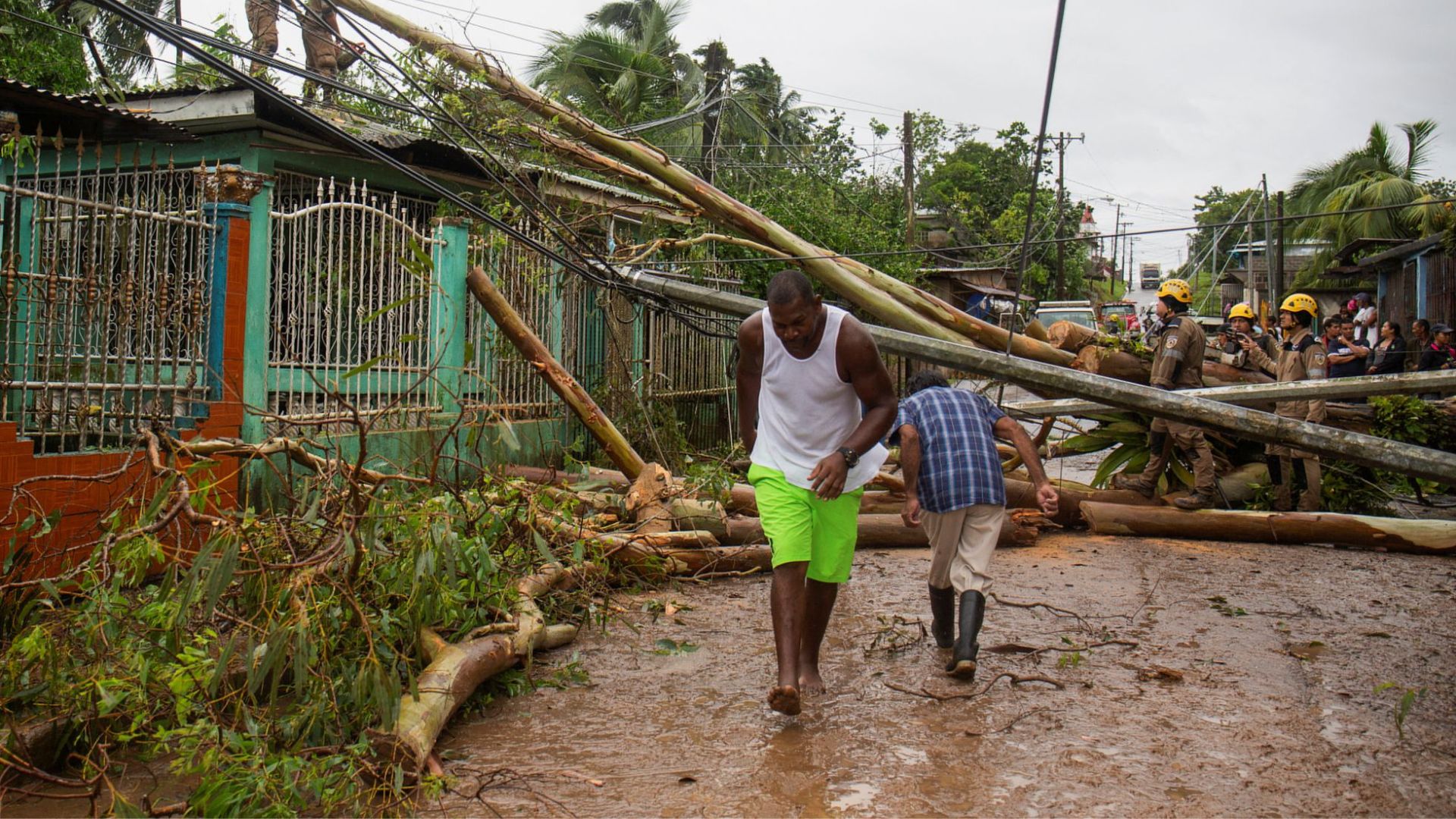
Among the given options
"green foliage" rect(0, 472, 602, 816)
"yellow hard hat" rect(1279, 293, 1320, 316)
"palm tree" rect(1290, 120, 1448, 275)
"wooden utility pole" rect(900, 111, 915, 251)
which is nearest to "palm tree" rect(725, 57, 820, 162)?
"wooden utility pole" rect(900, 111, 915, 251)

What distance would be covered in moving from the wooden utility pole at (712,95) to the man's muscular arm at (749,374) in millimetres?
16192

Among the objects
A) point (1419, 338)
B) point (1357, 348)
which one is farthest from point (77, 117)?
point (1419, 338)

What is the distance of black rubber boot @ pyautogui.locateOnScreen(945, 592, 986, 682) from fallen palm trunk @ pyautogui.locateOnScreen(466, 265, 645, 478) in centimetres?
333

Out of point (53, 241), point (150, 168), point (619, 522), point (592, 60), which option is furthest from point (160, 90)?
point (592, 60)

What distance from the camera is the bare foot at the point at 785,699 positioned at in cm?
392

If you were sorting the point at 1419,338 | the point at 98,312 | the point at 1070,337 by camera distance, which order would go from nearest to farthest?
A: the point at 98,312
the point at 1070,337
the point at 1419,338

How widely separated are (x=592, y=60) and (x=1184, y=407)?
60.3ft

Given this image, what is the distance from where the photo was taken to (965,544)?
4.96 meters

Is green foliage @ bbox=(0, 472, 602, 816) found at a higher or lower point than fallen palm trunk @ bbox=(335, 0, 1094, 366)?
lower

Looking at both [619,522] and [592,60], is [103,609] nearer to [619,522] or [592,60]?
[619,522]

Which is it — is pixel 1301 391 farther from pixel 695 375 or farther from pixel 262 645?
pixel 695 375

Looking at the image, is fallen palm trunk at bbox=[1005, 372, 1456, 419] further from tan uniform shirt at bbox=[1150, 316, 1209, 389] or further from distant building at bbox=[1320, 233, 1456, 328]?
distant building at bbox=[1320, 233, 1456, 328]

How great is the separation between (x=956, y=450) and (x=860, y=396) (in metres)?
0.93

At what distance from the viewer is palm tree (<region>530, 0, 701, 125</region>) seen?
2223 centimetres
